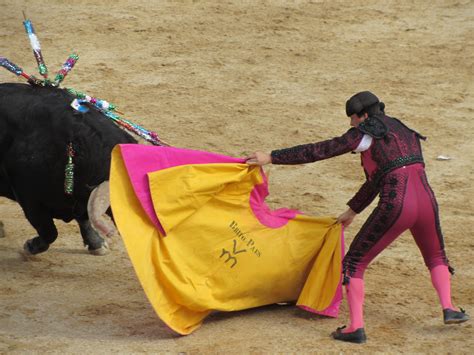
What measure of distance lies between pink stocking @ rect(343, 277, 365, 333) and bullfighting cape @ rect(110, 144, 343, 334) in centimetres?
26

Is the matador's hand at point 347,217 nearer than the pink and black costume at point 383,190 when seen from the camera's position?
No

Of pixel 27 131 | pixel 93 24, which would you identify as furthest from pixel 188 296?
pixel 93 24

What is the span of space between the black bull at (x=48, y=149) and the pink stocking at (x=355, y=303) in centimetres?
168

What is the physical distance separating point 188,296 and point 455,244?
90.8 inches

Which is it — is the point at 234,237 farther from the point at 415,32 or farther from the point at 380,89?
the point at 415,32

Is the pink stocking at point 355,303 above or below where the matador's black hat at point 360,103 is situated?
below

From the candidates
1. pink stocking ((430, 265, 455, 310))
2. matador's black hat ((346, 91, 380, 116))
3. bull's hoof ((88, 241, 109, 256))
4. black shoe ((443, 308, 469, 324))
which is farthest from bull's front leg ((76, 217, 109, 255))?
black shoe ((443, 308, 469, 324))

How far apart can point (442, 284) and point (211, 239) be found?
1.23 metres

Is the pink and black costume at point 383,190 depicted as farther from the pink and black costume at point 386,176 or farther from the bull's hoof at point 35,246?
the bull's hoof at point 35,246

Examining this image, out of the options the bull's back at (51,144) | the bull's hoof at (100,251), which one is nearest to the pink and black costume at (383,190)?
the bull's back at (51,144)

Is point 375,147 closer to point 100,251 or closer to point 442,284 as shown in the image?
point 442,284

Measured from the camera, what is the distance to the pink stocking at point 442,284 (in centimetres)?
586

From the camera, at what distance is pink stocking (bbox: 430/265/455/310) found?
5.86 meters

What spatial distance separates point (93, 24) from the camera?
11.3 m
